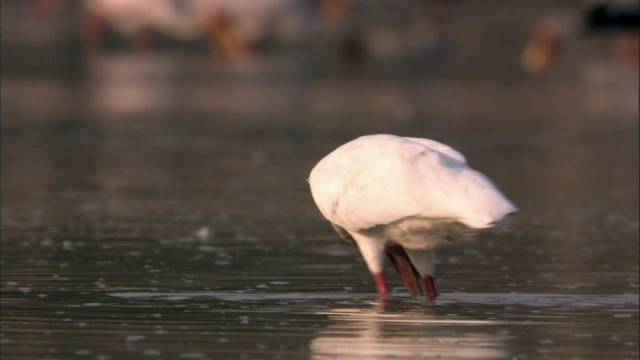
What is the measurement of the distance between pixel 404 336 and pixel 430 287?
4.68 ft

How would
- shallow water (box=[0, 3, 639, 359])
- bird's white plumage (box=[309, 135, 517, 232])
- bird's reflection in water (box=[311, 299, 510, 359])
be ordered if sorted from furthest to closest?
1. bird's white plumage (box=[309, 135, 517, 232])
2. shallow water (box=[0, 3, 639, 359])
3. bird's reflection in water (box=[311, 299, 510, 359])

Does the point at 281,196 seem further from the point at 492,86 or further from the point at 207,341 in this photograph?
the point at 492,86

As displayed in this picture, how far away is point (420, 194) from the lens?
9.52 metres

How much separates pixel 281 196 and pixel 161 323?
645 cm

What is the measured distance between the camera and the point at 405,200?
961 centimetres

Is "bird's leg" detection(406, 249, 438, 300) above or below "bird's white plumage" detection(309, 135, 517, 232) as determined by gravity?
below

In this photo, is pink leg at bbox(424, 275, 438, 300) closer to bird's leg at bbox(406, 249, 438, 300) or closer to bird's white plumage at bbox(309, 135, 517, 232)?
bird's leg at bbox(406, 249, 438, 300)

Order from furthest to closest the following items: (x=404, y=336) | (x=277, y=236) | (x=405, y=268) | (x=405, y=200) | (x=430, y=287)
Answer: (x=277, y=236) < (x=405, y=268) < (x=430, y=287) < (x=405, y=200) < (x=404, y=336)

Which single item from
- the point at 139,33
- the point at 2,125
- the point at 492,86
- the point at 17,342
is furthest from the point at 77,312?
the point at 139,33

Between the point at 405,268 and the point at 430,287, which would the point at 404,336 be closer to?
the point at 430,287

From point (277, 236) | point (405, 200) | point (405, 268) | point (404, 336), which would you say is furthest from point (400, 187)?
point (277, 236)

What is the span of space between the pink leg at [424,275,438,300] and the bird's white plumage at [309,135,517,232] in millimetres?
474

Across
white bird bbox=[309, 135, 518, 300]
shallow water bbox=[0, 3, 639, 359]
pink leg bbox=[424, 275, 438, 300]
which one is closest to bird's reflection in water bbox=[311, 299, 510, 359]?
shallow water bbox=[0, 3, 639, 359]

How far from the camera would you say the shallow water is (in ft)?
28.8
